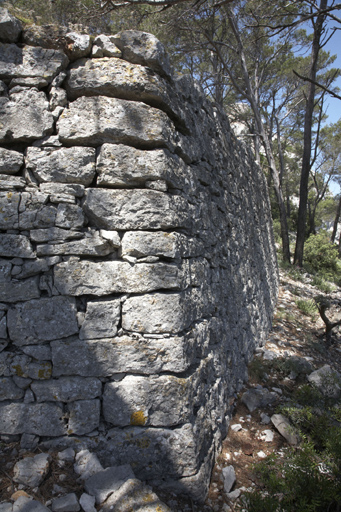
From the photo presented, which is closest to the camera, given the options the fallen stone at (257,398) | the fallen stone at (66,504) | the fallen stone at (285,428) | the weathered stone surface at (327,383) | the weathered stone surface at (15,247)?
the fallen stone at (66,504)

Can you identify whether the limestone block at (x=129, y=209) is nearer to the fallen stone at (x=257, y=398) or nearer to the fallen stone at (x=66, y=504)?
the fallen stone at (x=66, y=504)

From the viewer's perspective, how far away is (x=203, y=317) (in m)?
2.56

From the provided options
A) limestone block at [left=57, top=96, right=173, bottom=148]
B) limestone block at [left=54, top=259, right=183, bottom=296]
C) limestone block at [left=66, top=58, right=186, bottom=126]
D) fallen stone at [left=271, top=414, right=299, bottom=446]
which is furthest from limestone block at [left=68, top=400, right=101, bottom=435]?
limestone block at [left=66, top=58, right=186, bottom=126]

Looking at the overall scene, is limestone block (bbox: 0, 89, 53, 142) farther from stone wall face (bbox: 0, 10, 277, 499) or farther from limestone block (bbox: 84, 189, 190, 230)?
limestone block (bbox: 84, 189, 190, 230)

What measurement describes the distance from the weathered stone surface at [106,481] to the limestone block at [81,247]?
133 centimetres

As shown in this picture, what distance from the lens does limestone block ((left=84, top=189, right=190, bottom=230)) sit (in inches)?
80.3

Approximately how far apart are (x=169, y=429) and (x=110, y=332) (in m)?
0.74

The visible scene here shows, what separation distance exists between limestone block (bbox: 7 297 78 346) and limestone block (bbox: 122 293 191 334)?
350mm

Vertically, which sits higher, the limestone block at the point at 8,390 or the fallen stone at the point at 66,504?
the limestone block at the point at 8,390

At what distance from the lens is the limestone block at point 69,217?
201cm

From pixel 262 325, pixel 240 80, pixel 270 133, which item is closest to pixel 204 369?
pixel 262 325

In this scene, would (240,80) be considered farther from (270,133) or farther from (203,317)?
(203,317)

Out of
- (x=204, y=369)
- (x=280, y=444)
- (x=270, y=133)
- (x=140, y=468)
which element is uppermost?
(x=270, y=133)

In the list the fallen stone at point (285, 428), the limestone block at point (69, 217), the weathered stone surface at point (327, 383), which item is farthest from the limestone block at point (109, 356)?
the weathered stone surface at point (327, 383)
